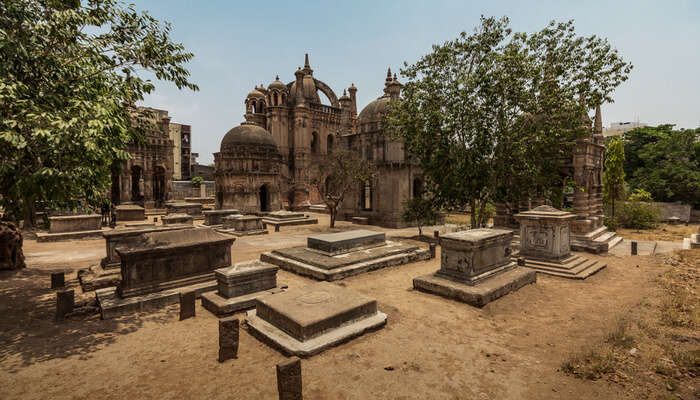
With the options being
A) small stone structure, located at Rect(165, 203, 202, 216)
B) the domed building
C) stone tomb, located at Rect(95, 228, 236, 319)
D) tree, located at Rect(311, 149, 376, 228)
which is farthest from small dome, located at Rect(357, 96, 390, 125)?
stone tomb, located at Rect(95, 228, 236, 319)

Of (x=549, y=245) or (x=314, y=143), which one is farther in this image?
(x=314, y=143)

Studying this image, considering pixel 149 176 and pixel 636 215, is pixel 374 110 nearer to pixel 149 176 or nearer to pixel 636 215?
pixel 636 215

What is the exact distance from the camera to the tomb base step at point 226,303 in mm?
6551

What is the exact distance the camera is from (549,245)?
10.7 m

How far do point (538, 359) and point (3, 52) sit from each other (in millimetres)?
9998

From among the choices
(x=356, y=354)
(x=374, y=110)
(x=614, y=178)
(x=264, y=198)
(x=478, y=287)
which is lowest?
(x=356, y=354)

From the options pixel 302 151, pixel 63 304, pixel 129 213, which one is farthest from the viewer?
pixel 302 151

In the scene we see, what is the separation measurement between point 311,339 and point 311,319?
31 cm

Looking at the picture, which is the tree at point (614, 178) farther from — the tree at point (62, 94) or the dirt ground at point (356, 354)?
the tree at point (62, 94)

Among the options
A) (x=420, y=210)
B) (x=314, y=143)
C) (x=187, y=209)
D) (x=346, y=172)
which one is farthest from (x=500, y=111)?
(x=314, y=143)

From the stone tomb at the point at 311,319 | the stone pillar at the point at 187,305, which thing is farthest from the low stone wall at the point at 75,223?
the stone tomb at the point at 311,319

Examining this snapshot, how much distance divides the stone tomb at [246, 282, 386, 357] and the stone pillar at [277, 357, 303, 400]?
1.06 meters

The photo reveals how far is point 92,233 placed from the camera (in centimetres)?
1644

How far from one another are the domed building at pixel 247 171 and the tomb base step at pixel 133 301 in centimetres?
1943
